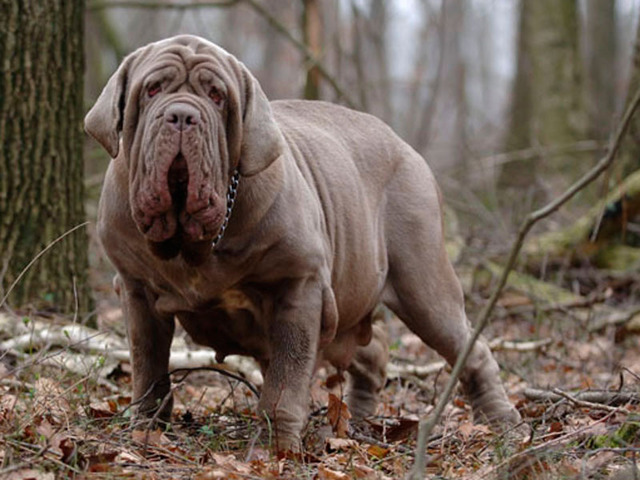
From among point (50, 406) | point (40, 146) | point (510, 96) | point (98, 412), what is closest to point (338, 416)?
point (98, 412)

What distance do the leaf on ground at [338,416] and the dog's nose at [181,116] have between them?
59.6 inches

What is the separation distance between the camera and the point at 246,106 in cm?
399

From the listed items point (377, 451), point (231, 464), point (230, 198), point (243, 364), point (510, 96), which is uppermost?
point (230, 198)

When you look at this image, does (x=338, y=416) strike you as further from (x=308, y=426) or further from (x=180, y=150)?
(x=180, y=150)

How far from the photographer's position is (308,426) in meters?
4.60

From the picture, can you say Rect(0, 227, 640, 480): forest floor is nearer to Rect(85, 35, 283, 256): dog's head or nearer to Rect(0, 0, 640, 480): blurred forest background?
Rect(0, 0, 640, 480): blurred forest background

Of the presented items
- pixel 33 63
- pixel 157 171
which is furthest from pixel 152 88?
pixel 33 63

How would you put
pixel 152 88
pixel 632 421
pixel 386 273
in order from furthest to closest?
1. pixel 386 273
2. pixel 152 88
3. pixel 632 421

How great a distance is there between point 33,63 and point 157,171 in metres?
2.47

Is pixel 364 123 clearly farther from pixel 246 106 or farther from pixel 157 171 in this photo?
pixel 157 171

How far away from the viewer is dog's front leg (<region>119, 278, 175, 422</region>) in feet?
14.5

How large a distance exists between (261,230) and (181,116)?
0.70m

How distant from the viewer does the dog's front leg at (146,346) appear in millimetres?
4414

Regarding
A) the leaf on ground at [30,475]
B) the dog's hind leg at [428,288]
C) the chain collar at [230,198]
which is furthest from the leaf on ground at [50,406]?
the dog's hind leg at [428,288]
